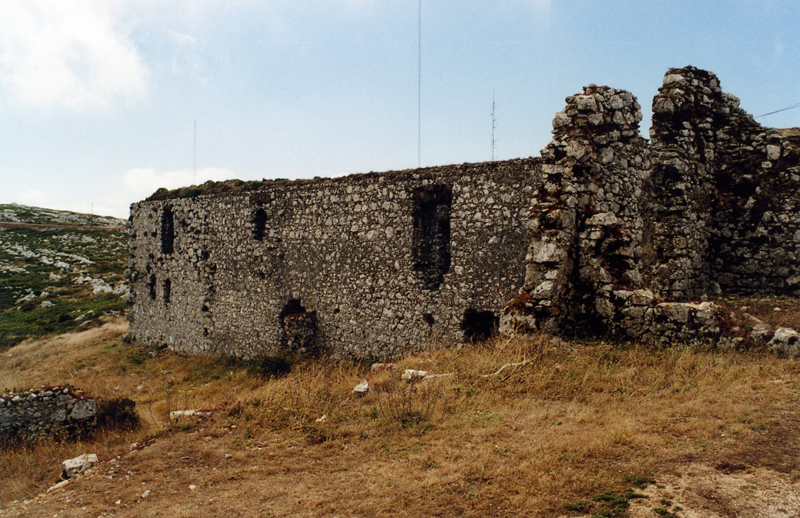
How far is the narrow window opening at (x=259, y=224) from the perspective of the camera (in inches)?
598

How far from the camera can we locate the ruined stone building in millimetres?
8148

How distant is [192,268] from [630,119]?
13.4 m

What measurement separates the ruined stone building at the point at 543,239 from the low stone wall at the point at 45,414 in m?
4.91

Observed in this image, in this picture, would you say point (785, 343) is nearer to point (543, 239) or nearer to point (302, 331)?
point (543, 239)

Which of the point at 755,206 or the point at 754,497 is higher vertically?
the point at 755,206

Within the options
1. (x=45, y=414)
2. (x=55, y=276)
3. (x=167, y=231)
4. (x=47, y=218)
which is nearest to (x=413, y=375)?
(x=45, y=414)

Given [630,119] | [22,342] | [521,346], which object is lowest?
[22,342]

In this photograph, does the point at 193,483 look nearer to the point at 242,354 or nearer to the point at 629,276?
the point at 629,276

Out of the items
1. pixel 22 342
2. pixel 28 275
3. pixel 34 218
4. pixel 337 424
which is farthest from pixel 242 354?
pixel 34 218

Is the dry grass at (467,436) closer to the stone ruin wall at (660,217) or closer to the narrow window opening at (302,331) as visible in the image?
the stone ruin wall at (660,217)

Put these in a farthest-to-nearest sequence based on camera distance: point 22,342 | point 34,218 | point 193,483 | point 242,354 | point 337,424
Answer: point 34,218 → point 22,342 → point 242,354 → point 337,424 → point 193,483

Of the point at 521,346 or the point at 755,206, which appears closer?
the point at 521,346

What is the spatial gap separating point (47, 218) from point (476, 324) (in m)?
62.0

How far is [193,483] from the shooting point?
209 inches
